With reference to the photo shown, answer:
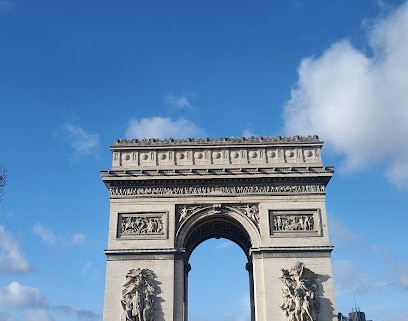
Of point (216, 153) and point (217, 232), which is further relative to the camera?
point (217, 232)

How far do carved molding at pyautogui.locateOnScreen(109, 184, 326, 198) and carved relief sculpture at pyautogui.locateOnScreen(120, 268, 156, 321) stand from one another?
3.97 metres

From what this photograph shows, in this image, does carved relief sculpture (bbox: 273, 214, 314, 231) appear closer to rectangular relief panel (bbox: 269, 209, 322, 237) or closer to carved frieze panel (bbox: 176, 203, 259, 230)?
rectangular relief panel (bbox: 269, 209, 322, 237)

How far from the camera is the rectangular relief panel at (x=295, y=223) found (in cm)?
2638

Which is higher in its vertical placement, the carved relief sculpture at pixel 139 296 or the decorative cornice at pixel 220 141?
the decorative cornice at pixel 220 141

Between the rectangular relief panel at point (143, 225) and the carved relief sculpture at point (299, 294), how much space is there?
20.5 feet

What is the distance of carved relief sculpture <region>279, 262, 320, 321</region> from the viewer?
2428cm

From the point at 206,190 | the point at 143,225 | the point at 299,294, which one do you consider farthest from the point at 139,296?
the point at 299,294

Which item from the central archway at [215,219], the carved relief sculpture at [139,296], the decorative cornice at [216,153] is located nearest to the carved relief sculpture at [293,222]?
the central archway at [215,219]

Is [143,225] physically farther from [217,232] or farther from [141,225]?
[217,232]

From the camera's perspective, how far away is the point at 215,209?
27047 mm

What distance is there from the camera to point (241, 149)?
1111 inches

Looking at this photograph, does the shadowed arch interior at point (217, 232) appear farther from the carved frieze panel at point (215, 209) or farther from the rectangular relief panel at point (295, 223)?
the rectangular relief panel at point (295, 223)

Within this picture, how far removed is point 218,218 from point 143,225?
382cm

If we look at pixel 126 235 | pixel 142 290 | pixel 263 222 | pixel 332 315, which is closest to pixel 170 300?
pixel 142 290
